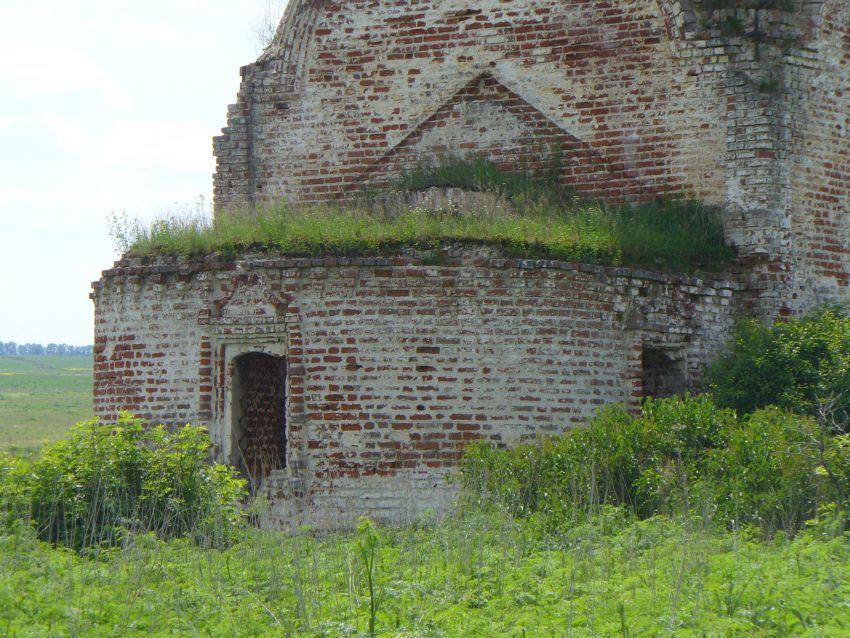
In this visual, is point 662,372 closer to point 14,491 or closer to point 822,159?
point 822,159

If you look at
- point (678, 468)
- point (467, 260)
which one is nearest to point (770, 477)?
point (678, 468)

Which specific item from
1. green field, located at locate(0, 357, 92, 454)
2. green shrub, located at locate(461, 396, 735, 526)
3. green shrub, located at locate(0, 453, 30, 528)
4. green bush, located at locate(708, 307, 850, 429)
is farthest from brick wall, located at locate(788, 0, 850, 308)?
green field, located at locate(0, 357, 92, 454)

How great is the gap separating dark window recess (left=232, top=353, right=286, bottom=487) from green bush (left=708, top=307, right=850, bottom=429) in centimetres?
405

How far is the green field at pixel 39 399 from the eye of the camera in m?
55.8

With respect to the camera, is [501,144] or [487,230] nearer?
[487,230]

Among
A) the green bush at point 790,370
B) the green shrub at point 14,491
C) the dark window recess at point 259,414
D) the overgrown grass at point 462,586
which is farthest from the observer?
the dark window recess at point 259,414

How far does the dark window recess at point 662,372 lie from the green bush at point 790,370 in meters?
0.46

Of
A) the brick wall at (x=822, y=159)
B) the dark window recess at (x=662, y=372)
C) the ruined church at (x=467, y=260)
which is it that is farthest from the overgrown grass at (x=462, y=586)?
the brick wall at (x=822, y=159)

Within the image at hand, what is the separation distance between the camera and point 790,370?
10.7 m

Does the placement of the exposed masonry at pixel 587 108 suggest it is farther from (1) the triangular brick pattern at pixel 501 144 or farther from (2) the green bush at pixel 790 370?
(2) the green bush at pixel 790 370

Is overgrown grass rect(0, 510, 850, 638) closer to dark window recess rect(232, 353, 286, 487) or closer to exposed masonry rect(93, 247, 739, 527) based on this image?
exposed masonry rect(93, 247, 739, 527)

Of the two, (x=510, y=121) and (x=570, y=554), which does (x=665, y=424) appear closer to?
(x=570, y=554)

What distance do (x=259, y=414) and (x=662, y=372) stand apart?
3895mm

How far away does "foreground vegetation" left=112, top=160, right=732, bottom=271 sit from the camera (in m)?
10.8
